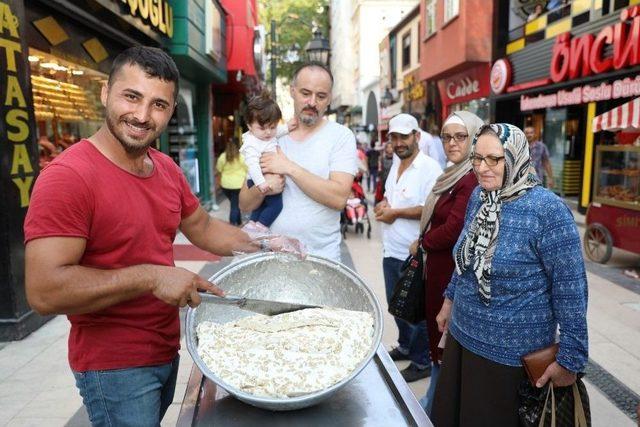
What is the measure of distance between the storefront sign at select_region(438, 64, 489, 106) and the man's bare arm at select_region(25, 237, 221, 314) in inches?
603

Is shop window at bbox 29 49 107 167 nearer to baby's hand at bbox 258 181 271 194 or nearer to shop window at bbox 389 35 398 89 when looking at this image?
baby's hand at bbox 258 181 271 194

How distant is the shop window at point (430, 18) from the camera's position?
17.0m

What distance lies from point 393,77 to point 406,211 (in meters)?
24.2

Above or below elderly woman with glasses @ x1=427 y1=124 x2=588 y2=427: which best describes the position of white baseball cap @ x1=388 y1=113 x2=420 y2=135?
above

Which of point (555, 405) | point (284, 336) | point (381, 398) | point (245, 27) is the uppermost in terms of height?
point (245, 27)

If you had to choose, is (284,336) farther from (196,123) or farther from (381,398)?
(196,123)

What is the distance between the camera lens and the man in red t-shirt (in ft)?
4.67

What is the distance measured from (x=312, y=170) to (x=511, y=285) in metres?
1.07

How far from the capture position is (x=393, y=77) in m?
26.6

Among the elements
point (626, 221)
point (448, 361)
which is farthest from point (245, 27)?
point (448, 361)

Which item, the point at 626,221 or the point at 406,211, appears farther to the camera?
the point at 626,221

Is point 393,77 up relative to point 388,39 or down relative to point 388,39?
down

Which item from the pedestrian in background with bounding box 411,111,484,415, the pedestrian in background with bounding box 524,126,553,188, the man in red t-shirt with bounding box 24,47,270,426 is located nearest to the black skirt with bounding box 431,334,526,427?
the pedestrian in background with bounding box 411,111,484,415

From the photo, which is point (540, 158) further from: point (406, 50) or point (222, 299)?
point (406, 50)
